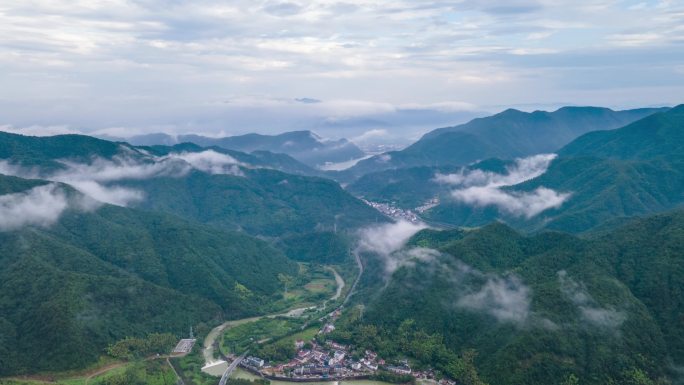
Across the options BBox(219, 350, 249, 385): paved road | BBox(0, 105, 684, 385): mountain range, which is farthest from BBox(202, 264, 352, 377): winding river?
BBox(0, 105, 684, 385): mountain range

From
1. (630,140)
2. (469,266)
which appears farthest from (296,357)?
(630,140)

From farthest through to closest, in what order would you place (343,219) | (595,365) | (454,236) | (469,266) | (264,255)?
(343,219)
(264,255)
(454,236)
(469,266)
(595,365)

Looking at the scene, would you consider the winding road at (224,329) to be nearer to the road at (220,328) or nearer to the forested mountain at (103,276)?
the road at (220,328)

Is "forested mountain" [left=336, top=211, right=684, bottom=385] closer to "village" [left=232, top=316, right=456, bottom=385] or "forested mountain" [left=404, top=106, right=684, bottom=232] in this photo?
"village" [left=232, top=316, right=456, bottom=385]

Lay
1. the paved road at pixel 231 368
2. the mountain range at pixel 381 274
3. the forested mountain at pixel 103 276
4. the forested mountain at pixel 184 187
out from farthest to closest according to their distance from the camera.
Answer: the forested mountain at pixel 184 187, the forested mountain at pixel 103 276, the paved road at pixel 231 368, the mountain range at pixel 381 274

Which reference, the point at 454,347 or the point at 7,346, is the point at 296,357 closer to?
the point at 454,347

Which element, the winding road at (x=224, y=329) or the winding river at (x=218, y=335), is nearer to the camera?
the winding river at (x=218, y=335)

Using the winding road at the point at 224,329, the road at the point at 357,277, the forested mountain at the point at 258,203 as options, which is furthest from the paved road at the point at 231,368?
the forested mountain at the point at 258,203
